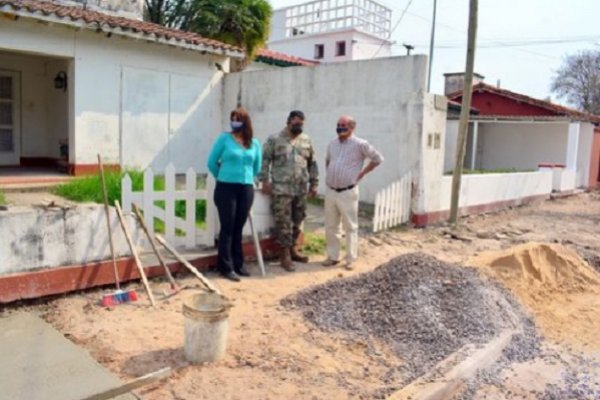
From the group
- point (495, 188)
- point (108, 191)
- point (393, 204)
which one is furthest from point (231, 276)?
point (495, 188)

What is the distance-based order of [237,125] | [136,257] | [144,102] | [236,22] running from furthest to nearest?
[236,22] → [144,102] → [237,125] → [136,257]

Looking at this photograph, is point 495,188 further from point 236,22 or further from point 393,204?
point 236,22

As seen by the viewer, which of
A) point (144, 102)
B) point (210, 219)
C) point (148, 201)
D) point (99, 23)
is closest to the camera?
point (148, 201)

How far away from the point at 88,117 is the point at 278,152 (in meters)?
5.72

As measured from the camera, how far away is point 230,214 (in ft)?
18.5

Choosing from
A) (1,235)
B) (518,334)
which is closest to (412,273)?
(518,334)

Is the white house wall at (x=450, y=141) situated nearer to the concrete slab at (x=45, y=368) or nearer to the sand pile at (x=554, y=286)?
the sand pile at (x=554, y=286)

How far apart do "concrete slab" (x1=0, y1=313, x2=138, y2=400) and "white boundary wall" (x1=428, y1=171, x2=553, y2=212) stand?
24.1 ft

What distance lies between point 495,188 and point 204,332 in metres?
10.4

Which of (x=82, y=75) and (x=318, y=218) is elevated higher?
(x=82, y=75)

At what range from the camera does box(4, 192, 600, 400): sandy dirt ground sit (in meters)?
3.50

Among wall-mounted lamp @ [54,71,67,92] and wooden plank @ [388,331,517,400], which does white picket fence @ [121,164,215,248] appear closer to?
wooden plank @ [388,331,517,400]

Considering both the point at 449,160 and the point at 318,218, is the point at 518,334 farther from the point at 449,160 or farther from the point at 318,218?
the point at 449,160

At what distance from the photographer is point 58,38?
990 centimetres
